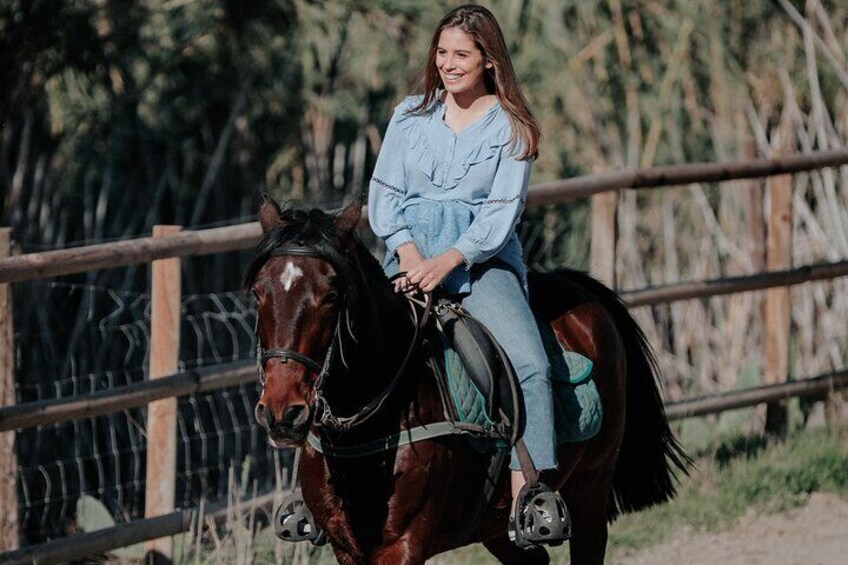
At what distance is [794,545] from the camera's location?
6.32 m

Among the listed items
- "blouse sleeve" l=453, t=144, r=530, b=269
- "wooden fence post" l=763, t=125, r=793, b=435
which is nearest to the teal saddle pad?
"blouse sleeve" l=453, t=144, r=530, b=269

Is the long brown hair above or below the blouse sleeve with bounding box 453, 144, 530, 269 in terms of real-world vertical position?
above

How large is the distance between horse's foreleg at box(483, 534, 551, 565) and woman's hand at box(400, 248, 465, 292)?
1229 mm

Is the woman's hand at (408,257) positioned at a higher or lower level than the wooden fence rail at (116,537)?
higher

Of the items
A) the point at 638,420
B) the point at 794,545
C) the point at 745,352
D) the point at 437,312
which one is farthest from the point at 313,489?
the point at 745,352

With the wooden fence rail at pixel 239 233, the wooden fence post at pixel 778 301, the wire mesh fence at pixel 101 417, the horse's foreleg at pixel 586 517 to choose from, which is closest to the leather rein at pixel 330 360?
the horse's foreleg at pixel 586 517

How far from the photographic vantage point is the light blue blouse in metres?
3.94

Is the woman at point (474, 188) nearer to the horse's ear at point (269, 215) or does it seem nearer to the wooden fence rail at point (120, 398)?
the horse's ear at point (269, 215)

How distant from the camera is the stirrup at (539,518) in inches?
152

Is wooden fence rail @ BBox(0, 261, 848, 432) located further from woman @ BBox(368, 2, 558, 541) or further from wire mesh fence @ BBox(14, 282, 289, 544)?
wire mesh fence @ BBox(14, 282, 289, 544)

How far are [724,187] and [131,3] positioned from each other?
4.09m

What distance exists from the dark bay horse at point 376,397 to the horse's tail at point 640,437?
9.7 inches

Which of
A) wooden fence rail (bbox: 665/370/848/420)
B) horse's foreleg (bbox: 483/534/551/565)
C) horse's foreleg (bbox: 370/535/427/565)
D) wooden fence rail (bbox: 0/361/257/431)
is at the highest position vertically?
wooden fence rail (bbox: 0/361/257/431)

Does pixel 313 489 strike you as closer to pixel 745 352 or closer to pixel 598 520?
pixel 598 520
